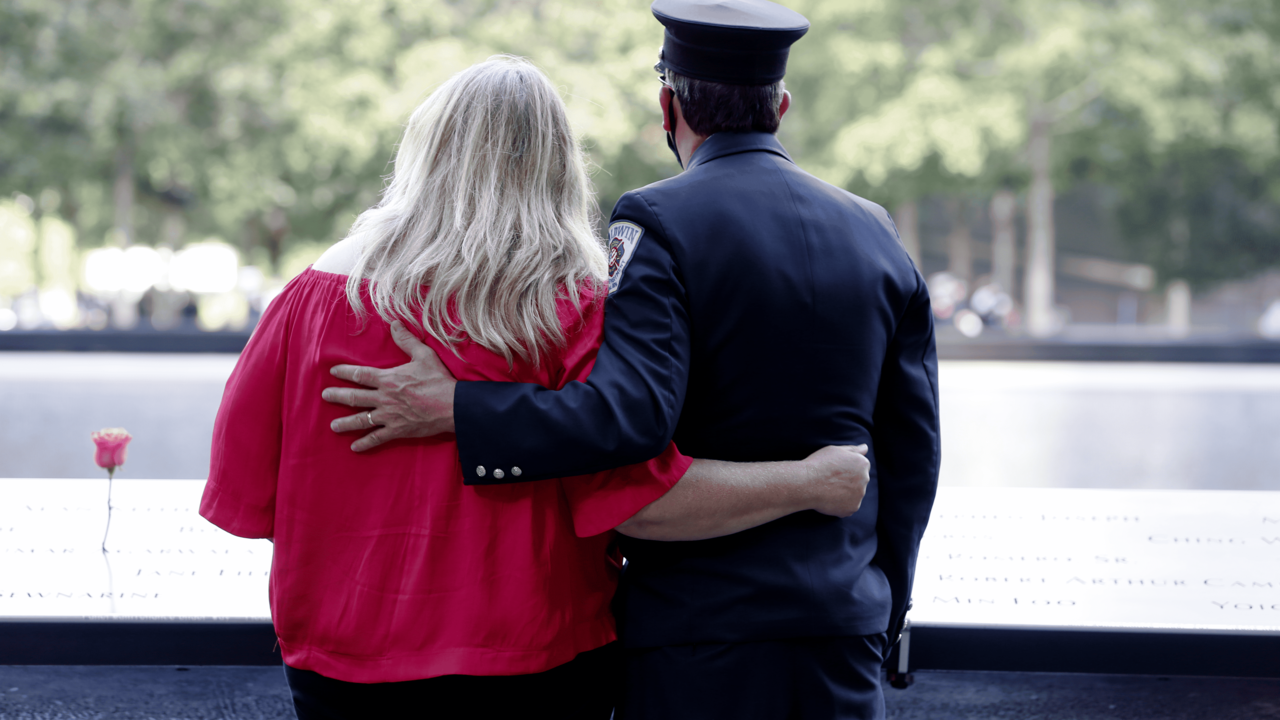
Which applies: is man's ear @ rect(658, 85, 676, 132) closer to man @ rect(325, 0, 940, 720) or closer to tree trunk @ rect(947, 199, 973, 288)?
man @ rect(325, 0, 940, 720)

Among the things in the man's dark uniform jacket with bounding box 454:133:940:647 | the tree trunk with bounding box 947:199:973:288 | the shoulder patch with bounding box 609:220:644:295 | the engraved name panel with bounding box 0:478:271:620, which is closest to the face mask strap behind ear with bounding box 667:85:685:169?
the man's dark uniform jacket with bounding box 454:133:940:647

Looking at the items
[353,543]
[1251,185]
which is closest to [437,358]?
[353,543]

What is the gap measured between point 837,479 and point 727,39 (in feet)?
2.44

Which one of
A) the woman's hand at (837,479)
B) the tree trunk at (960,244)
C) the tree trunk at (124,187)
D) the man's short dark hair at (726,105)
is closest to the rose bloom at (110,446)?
the man's short dark hair at (726,105)

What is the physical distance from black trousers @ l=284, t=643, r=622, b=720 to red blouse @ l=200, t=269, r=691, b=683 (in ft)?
0.11

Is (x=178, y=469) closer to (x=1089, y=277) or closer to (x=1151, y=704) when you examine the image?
(x=1151, y=704)

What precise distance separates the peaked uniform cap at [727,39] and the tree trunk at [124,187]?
17.5 meters

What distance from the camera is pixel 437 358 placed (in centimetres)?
162

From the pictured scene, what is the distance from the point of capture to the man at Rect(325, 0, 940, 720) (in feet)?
5.11

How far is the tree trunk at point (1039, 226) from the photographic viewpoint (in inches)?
685

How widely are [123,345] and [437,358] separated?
14175 mm

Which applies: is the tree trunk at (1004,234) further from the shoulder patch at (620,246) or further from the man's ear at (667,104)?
the shoulder patch at (620,246)

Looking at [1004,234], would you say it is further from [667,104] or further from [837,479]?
[837,479]

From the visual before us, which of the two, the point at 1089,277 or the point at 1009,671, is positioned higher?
the point at 1009,671
